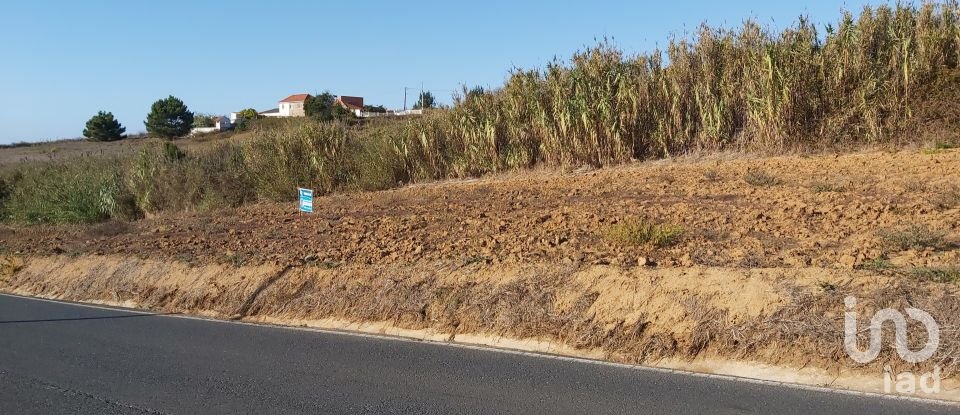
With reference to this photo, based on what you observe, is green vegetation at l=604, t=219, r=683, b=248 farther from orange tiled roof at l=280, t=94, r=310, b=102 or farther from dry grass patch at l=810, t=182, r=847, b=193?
orange tiled roof at l=280, t=94, r=310, b=102

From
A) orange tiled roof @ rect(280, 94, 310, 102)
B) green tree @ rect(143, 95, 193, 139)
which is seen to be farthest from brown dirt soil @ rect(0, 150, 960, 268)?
orange tiled roof @ rect(280, 94, 310, 102)

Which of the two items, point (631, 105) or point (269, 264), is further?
point (631, 105)

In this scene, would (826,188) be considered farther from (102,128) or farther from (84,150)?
(102,128)

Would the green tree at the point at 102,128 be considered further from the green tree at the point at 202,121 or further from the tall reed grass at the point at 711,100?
the tall reed grass at the point at 711,100

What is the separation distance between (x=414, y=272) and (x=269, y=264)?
3030 millimetres

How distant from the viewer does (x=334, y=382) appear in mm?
7039

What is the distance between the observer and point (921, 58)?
14.5 m

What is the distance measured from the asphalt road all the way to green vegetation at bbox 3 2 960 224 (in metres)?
3.25

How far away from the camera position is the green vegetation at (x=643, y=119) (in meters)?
14.7

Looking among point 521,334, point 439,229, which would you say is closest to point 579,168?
point 439,229

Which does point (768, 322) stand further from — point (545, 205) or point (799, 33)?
point (799, 33)

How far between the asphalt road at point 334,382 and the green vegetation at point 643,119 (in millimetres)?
3253

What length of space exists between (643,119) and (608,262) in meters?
9.17

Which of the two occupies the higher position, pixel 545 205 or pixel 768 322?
pixel 545 205
